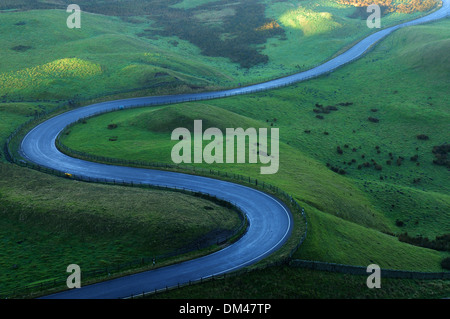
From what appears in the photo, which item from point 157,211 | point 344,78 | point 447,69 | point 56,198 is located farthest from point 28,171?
point 447,69

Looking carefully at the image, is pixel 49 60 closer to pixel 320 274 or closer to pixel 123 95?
pixel 123 95

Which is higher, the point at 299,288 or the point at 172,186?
the point at 172,186

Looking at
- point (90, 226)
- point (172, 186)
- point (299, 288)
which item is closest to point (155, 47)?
point (172, 186)

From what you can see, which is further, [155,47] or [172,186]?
[155,47]

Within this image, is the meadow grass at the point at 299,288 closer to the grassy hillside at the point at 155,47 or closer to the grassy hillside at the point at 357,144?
the grassy hillside at the point at 357,144

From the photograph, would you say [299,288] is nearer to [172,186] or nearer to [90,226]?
[90,226]

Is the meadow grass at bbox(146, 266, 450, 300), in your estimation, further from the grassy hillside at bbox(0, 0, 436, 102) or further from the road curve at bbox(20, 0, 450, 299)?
the grassy hillside at bbox(0, 0, 436, 102)

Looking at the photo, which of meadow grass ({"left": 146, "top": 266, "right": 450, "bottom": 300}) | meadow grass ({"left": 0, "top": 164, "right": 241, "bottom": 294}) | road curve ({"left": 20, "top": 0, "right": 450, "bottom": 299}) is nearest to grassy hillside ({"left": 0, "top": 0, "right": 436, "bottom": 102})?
road curve ({"left": 20, "top": 0, "right": 450, "bottom": 299})
